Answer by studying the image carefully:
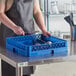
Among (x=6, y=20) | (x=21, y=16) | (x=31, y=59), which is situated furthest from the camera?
(x=21, y=16)

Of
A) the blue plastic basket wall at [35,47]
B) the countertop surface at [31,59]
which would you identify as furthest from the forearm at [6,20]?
the countertop surface at [31,59]

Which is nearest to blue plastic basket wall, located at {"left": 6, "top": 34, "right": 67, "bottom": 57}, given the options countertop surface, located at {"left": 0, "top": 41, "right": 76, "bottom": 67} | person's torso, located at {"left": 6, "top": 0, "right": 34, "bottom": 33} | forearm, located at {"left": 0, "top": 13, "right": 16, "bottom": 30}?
countertop surface, located at {"left": 0, "top": 41, "right": 76, "bottom": 67}

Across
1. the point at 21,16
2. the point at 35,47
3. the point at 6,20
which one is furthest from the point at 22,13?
the point at 35,47

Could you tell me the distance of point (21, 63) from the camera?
1.33 m

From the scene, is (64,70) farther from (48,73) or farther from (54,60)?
(54,60)

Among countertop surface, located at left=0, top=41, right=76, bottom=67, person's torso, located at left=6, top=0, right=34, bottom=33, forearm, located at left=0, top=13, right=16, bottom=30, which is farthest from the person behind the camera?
person's torso, located at left=6, top=0, right=34, bottom=33

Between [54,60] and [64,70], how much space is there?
1726 mm

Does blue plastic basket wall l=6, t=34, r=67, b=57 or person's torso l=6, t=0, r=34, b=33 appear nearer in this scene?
blue plastic basket wall l=6, t=34, r=67, b=57

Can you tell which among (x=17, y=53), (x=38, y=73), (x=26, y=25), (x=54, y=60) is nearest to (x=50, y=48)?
(x=54, y=60)

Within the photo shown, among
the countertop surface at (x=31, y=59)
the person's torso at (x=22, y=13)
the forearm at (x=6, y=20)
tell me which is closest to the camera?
the countertop surface at (x=31, y=59)

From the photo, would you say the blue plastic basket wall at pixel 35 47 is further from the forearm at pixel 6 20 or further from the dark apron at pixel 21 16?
the dark apron at pixel 21 16

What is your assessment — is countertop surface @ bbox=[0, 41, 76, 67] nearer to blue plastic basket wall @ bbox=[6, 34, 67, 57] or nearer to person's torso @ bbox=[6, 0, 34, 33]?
blue plastic basket wall @ bbox=[6, 34, 67, 57]

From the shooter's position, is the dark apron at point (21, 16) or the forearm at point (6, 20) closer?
the forearm at point (6, 20)

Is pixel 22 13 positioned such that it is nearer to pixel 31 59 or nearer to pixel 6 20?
pixel 6 20
